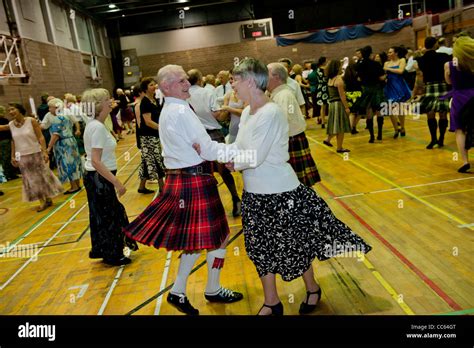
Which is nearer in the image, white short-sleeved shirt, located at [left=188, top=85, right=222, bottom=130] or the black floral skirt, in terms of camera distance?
the black floral skirt

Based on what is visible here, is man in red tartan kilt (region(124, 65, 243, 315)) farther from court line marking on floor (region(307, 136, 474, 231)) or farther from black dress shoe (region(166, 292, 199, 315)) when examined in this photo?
court line marking on floor (region(307, 136, 474, 231))

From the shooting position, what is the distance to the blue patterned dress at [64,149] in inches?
272

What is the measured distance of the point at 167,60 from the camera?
65.1 ft

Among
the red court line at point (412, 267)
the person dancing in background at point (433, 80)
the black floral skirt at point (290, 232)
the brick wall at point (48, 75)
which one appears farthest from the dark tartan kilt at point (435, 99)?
the brick wall at point (48, 75)

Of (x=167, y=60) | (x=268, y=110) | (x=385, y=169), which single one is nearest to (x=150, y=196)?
(x=385, y=169)

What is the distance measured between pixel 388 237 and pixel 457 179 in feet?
6.33

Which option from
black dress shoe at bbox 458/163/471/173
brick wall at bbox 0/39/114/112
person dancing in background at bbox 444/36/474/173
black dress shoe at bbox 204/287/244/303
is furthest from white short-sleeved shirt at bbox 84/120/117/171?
brick wall at bbox 0/39/114/112

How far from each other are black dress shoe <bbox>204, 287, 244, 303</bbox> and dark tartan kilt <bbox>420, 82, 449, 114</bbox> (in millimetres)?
4688

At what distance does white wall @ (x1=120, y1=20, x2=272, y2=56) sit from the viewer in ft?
64.3

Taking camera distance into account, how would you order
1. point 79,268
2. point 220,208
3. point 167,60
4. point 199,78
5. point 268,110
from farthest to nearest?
point 167,60 < point 199,78 < point 79,268 < point 220,208 < point 268,110

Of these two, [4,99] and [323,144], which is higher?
[4,99]

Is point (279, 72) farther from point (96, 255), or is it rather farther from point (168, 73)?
point (96, 255)

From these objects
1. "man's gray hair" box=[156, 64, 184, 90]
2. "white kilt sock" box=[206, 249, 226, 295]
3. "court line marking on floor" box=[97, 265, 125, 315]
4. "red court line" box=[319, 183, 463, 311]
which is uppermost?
"man's gray hair" box=[156, 64, 184, 90]
